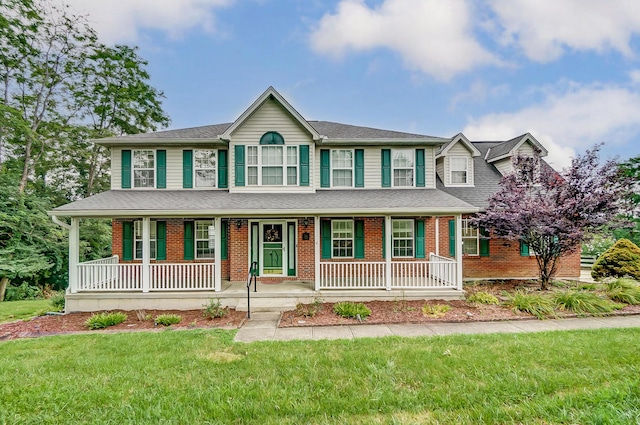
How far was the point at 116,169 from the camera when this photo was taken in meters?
11.4

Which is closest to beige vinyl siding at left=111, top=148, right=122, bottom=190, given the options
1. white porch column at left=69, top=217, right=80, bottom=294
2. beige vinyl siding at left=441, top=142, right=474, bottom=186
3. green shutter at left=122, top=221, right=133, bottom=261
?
green shutter at left=122, top=221, right=133, bottom=261

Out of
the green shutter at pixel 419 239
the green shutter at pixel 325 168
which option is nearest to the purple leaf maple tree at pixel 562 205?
the green shutter at pixel 419 239

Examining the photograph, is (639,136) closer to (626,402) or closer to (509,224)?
(509,224)

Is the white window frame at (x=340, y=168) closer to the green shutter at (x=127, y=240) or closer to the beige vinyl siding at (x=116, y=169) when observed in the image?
the green shutter at (x=127, y=240)

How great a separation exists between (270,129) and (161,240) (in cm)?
584

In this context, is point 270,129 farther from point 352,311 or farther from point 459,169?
point 459,169

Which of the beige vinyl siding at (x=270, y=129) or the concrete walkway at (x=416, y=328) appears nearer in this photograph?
the concrete walkway at (x=416, y=328)

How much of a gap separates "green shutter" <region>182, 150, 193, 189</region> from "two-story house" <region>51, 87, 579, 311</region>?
4cm

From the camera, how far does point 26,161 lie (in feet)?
56.4

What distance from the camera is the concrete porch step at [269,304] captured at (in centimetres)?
855

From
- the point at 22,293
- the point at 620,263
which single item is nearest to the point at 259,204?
the point at 620,263

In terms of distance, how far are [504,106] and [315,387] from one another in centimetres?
2497

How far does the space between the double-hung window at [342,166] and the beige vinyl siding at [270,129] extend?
987 millimetres

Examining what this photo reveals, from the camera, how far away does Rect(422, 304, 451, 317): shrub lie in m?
7.57
